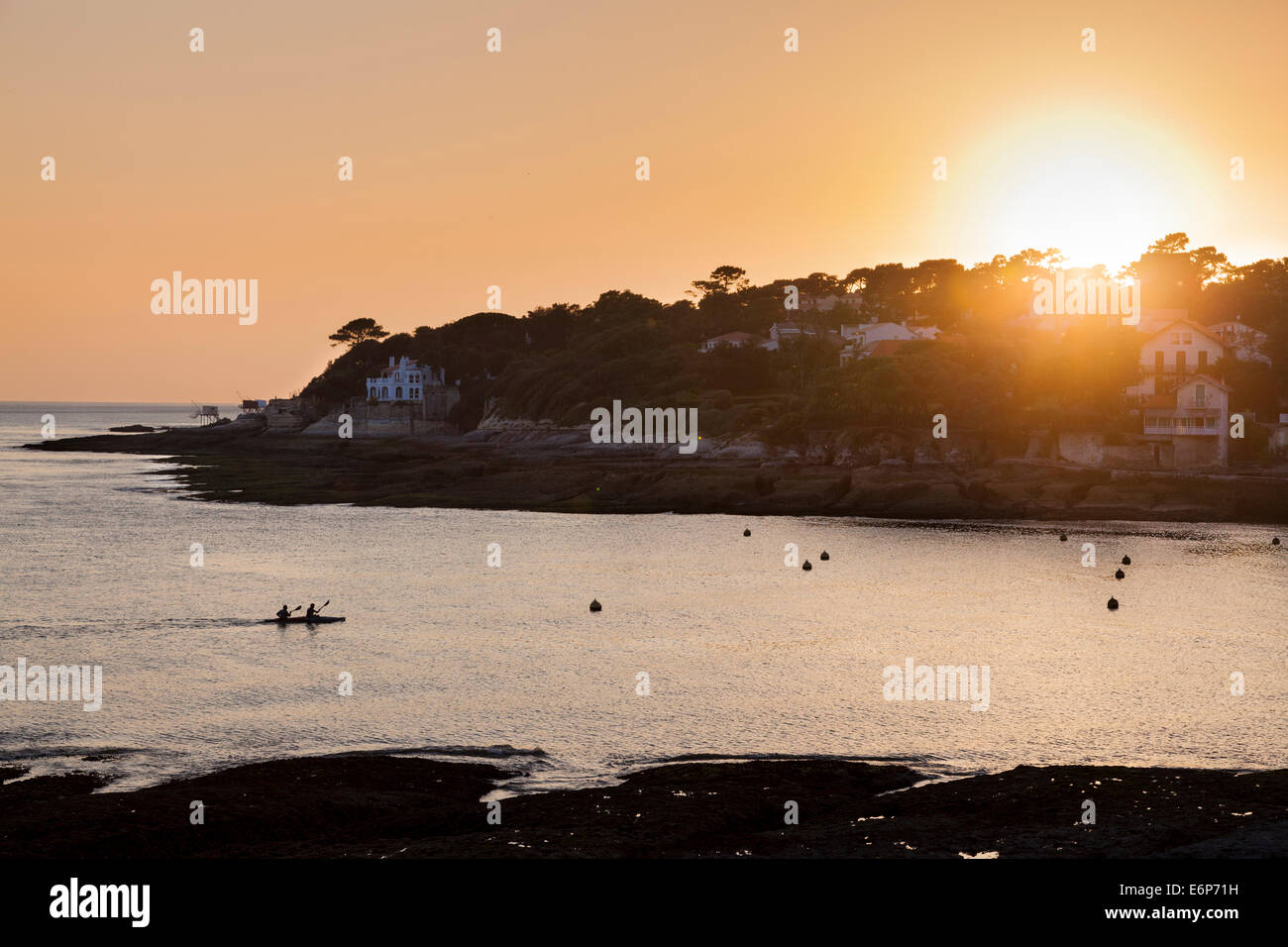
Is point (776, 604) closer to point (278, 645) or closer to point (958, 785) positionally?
point (278, 645)

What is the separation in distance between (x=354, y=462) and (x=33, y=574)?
262 ft

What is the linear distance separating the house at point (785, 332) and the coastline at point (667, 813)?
144 metres

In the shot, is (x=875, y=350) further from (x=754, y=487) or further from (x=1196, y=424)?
(x=754, y=487)

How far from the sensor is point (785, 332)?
585ft

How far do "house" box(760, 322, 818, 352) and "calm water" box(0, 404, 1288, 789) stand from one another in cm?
8904

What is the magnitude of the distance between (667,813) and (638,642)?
2218 cm

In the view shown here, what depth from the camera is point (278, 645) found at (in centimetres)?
4088

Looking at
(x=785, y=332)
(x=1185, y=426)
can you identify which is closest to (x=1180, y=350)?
(x=1185, y=426)

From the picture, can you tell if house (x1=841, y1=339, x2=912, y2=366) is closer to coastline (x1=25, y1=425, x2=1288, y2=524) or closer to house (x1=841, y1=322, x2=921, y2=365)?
house (x1=841, y1=322, x2=921, y2=365)

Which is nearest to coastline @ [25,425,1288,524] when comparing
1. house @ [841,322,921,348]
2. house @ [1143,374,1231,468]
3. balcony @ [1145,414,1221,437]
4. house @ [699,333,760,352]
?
house @ [1143,374,1231,468]

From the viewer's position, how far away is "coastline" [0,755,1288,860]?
1736cm

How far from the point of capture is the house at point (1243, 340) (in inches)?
4500

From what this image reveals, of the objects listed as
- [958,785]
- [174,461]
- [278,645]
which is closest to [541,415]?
[174,461]

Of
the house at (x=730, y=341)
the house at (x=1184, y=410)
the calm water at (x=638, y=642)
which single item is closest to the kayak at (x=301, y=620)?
the calm water at (x=638, y=642)
